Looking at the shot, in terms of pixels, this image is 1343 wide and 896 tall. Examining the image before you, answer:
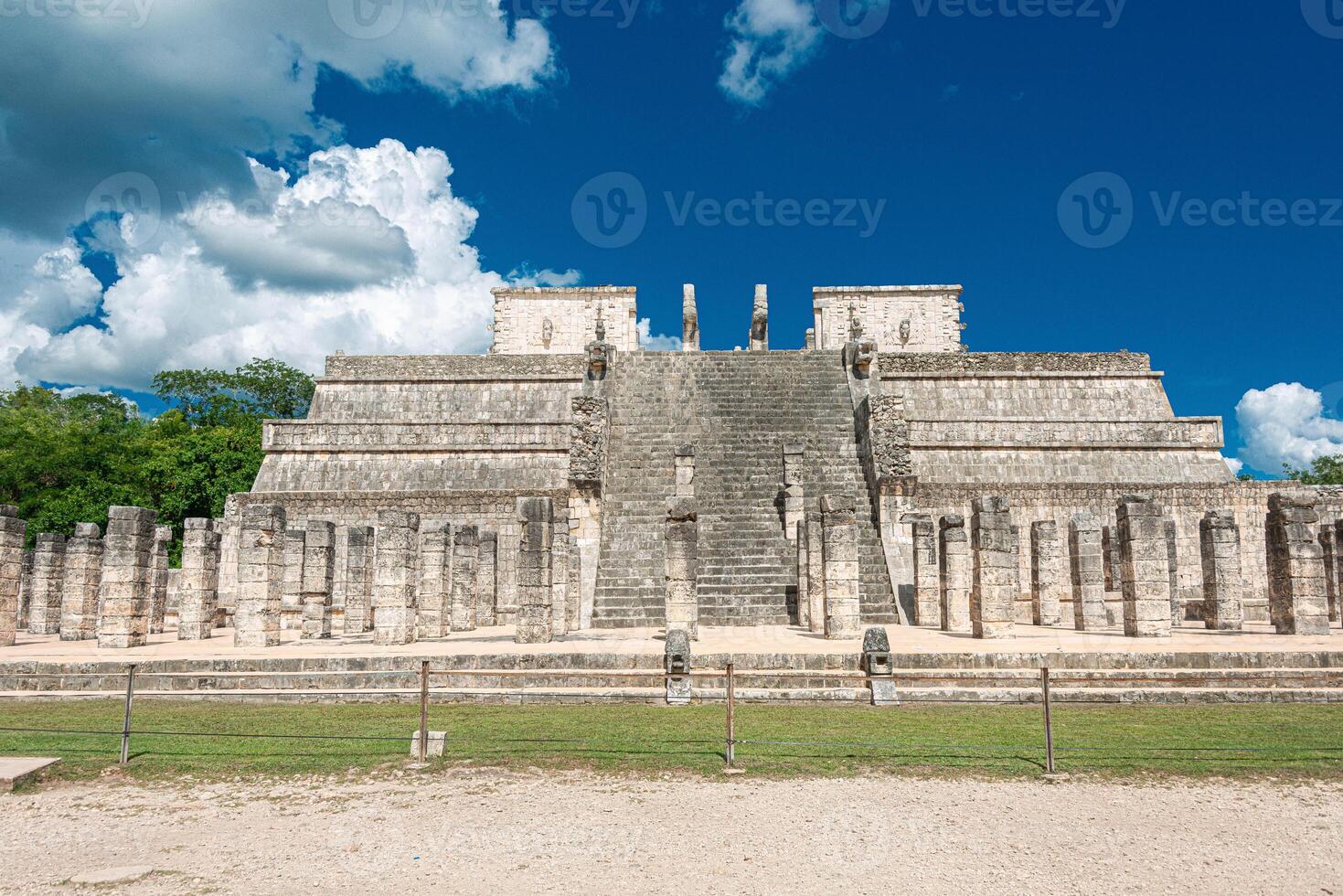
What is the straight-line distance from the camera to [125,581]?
14.7 meters

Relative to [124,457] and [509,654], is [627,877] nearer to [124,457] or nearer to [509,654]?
[509,654]

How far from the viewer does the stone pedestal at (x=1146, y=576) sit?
45.9 ft

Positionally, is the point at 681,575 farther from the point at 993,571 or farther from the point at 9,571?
the point at 9,571

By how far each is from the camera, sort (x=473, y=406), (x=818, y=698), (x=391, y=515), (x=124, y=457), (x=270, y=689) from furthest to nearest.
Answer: (x=124, y=457), (x=473, y=406), (x=391, y=515), (x=270, y=689), (x=818, y=698)

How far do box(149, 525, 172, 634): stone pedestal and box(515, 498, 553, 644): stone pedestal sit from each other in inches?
314

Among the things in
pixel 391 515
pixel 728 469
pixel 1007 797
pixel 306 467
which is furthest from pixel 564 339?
pixel 1007 797

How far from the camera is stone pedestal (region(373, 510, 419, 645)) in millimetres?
13977

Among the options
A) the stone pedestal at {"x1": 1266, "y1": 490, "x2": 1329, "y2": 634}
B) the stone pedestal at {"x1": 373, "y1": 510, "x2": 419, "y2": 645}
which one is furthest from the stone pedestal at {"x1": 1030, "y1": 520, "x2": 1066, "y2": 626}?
the stone pedestal at {"x1": 373, "y1": 510, "x2": 419, "y2": 645}

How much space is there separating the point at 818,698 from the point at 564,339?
88.8 feet

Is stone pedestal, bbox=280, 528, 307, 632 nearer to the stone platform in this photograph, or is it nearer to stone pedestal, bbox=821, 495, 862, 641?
the stone platform

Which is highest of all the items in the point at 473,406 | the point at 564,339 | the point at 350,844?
the point at 564,339

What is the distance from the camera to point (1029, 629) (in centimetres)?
1592

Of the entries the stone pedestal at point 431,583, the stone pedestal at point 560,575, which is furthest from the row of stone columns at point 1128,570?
the stone pedestal at point 431,583

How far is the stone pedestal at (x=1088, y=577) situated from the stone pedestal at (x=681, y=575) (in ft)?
23.9
